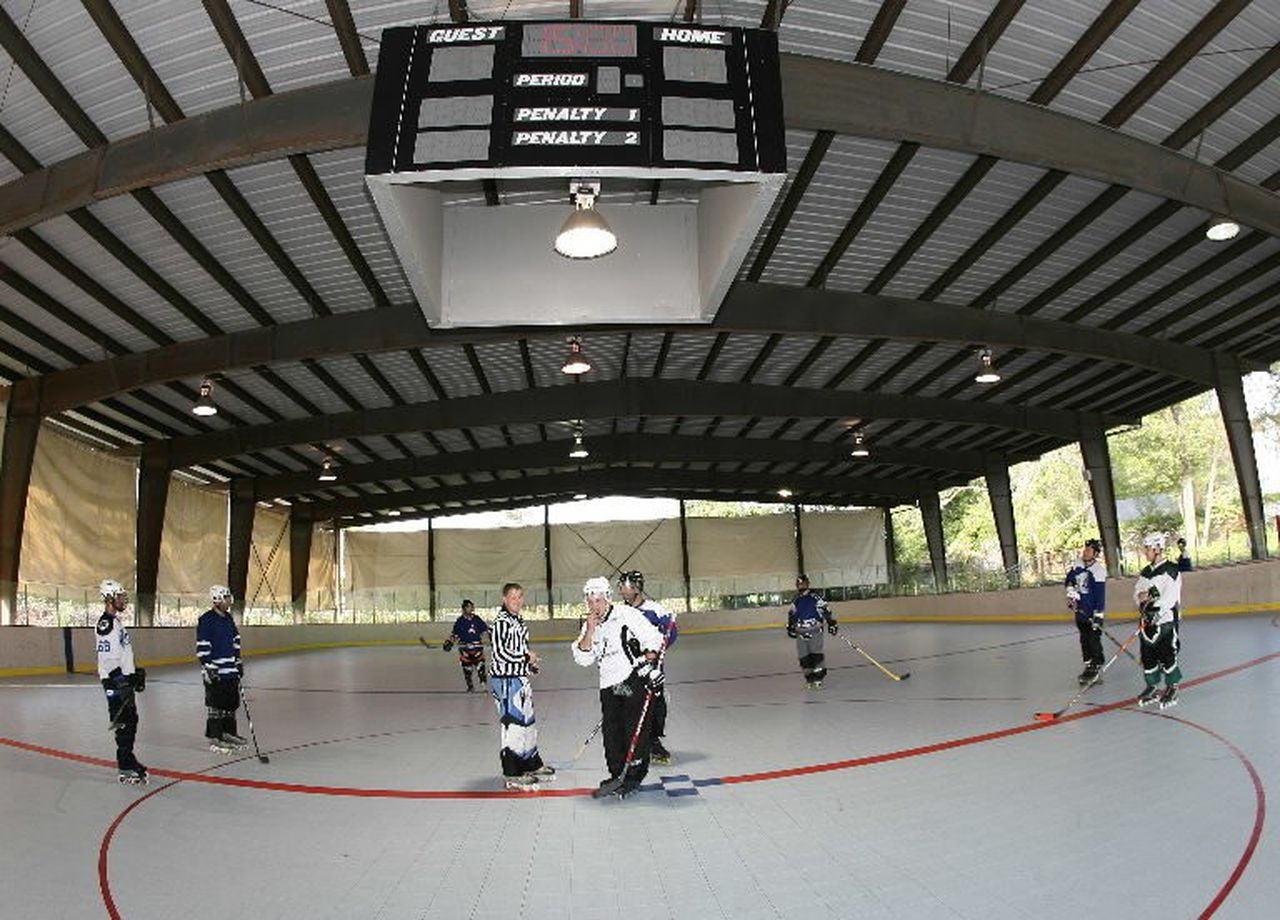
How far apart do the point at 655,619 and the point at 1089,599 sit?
24.8 ft

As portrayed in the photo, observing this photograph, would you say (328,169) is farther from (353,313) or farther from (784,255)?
(784,255)

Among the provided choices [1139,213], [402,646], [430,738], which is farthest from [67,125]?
[402,646]

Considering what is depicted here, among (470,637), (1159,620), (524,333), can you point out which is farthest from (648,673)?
(524,333)

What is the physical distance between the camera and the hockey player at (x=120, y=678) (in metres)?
8.57

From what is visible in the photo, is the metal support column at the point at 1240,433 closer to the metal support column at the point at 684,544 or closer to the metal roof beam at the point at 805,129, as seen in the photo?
the metal roof beam at the point at 805,129

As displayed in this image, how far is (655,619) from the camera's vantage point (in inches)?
342

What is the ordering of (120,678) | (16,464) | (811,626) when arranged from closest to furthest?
(120,678) → (811,626) → (16,464)

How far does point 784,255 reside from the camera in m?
17.4

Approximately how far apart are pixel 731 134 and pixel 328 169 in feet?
26.4

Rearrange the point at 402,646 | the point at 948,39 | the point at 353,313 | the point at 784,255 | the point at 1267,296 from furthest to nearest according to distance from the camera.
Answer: the point at 402,646
the point at 1267,296
the point at 353,313
the point at 784,255
the point at 948,39

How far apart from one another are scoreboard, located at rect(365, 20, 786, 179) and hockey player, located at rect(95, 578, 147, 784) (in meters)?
5.02

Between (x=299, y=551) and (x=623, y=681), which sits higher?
(x=299, y=551)

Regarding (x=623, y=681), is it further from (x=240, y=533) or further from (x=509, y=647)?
(x=240, y=533)

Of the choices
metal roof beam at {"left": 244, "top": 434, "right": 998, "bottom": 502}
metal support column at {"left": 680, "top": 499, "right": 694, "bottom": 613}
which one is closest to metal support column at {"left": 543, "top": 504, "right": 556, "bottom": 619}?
metal support column at {"left": 680, "top": 499, "right": 694, "bottom": 613}
